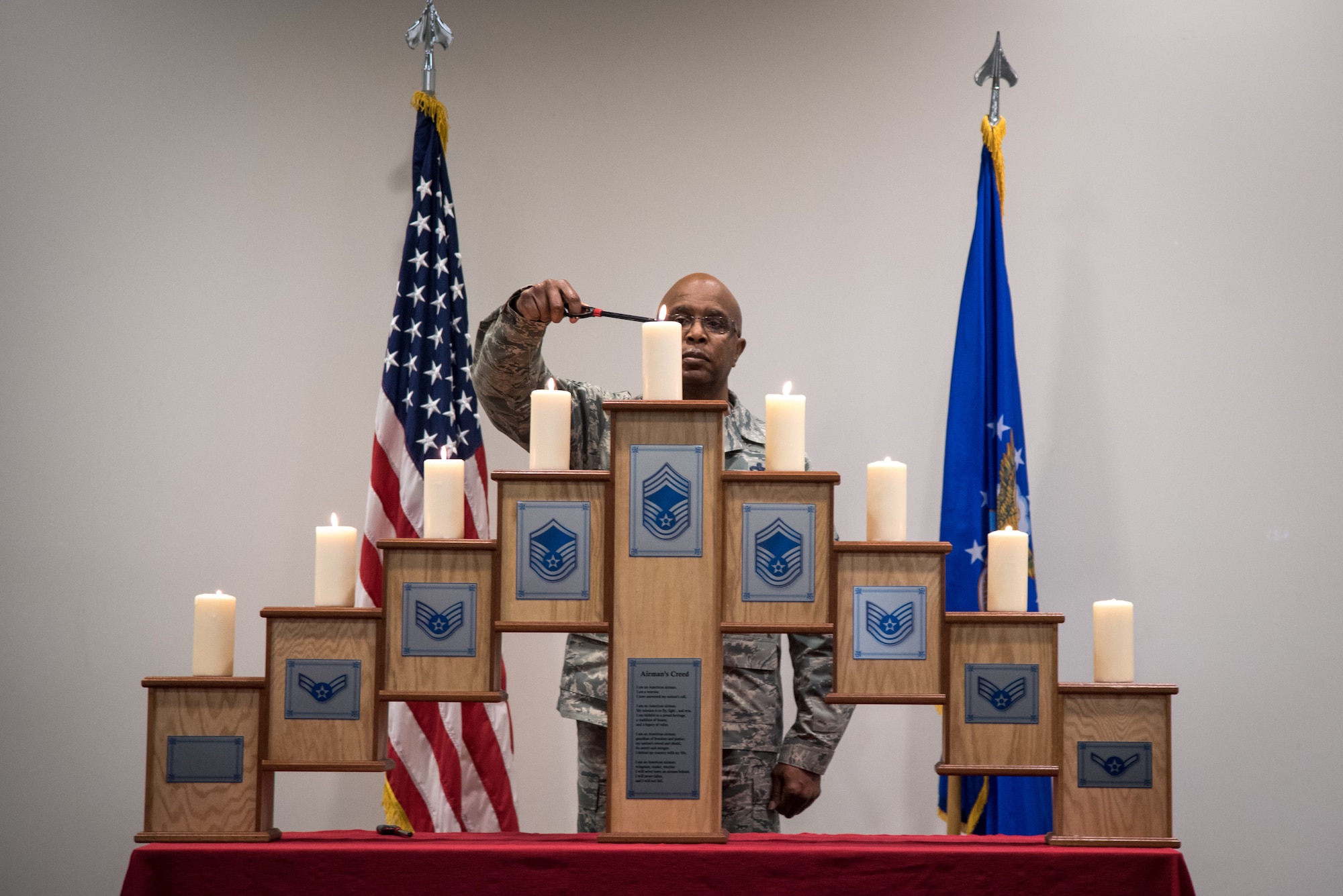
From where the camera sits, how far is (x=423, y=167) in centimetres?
267

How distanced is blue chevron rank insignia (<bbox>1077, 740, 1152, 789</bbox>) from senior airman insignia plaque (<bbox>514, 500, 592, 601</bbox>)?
67 cm

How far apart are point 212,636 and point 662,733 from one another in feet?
1.96

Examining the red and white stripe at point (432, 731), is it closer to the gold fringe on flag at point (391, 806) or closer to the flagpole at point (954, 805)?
A: the gold fringe on flag at point (391, 806)

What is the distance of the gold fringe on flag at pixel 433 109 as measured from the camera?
265 cm

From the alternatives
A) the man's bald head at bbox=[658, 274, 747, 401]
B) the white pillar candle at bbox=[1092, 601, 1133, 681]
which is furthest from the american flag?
the white pillar candle at bbox=[1092, 601, 1133, 681]

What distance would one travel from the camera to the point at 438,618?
1.46 m

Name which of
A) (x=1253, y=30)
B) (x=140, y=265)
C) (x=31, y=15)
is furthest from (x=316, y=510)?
(x=1253, y=30)

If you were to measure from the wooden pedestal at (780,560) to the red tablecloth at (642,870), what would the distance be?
0.28 m

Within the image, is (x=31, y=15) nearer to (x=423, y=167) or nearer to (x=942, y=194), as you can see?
(x=423, y=167)

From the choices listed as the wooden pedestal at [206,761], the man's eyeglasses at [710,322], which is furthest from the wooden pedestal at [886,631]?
the man's eyeglasses at [710,322]

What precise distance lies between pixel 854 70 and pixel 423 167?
116 centimetres

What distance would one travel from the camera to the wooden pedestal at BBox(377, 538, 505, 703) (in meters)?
1.46

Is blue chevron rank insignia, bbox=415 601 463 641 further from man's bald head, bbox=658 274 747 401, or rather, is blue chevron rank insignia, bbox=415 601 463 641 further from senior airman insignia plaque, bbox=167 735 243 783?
man's bald head, bbox=658 274 747 401

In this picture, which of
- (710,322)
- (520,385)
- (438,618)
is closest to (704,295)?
(710,322)
